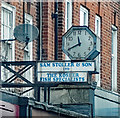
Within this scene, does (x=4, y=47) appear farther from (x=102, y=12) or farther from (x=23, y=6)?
(x=102, y=12)

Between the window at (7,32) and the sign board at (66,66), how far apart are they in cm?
169

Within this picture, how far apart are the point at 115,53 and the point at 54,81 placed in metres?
10.3

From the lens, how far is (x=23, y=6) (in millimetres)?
21141

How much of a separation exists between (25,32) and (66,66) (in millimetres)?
1350

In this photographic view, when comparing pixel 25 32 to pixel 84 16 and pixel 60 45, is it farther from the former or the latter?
pixel 84 16

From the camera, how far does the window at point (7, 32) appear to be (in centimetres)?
1978

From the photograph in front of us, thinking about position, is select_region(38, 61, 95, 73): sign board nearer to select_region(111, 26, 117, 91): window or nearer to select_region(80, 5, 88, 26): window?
select_region(80, 5, 88, 26): window

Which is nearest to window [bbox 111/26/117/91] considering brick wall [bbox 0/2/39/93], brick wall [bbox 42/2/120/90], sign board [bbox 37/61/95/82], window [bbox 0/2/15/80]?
brick wall [bbox 42/2/120/90]

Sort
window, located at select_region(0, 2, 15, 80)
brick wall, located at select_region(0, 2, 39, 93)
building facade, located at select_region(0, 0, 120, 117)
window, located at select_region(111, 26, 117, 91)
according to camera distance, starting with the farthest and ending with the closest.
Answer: window, located at select_region(111, 26, 117, 91)
brick wall, located at select_region(0, 2, 39, 93)
building facade, located at select_region(0, 0, 120, 117)
window, located at select_region(0, 2, 15, 80)

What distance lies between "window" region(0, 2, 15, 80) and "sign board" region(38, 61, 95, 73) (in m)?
1.69

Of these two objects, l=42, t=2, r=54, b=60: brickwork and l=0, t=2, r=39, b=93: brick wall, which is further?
l=42, t=2, r=54, b=60: brickwork

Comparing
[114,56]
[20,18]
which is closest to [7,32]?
[20,18]

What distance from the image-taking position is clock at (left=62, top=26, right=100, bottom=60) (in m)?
19.9

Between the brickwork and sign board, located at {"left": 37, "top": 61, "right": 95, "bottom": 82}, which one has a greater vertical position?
the brickwork
